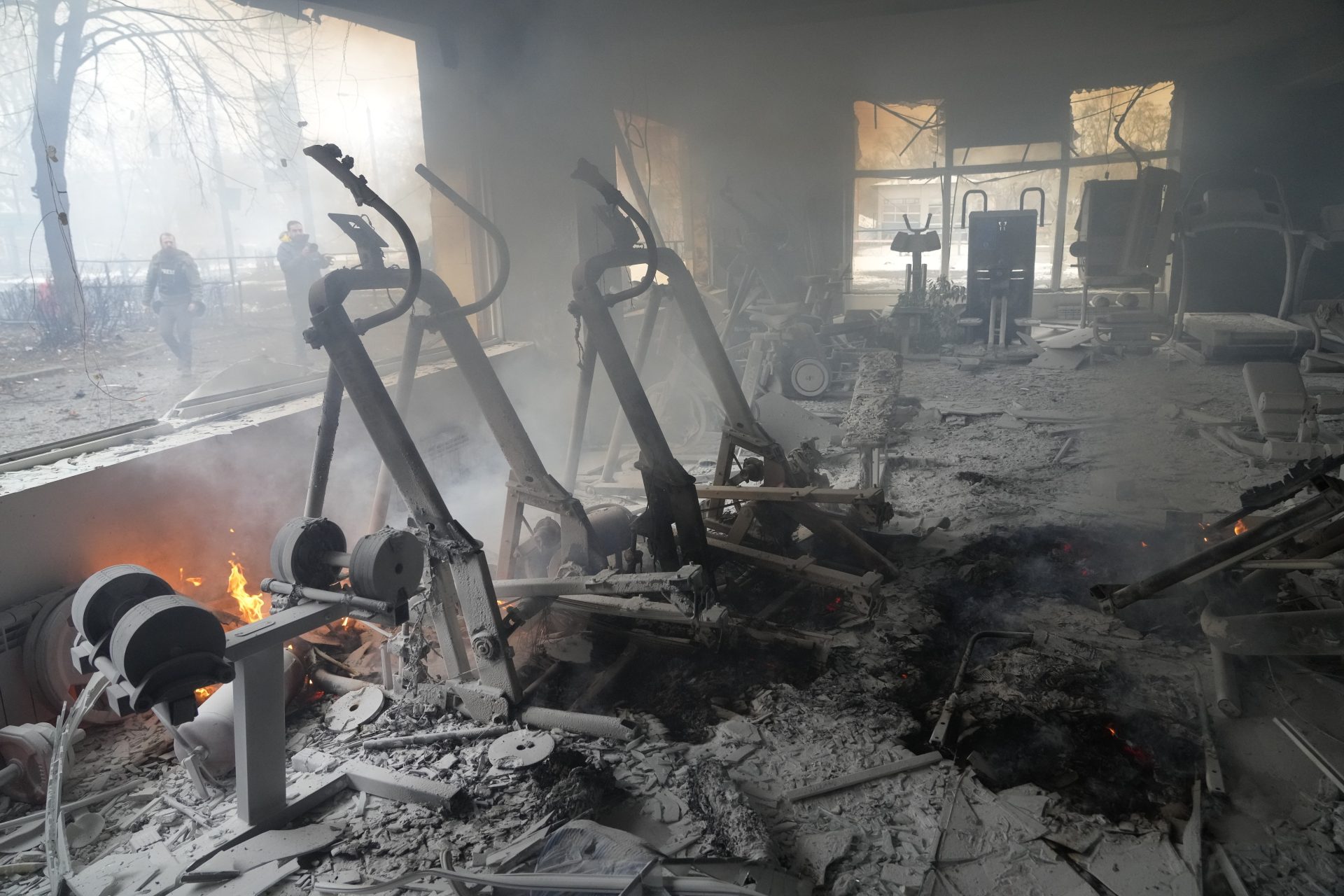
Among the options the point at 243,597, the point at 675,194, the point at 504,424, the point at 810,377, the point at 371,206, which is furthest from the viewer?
the point at 675,194

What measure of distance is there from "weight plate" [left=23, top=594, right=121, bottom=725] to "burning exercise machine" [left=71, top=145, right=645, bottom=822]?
1.17 meters

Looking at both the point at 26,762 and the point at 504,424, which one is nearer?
the point at 26,762

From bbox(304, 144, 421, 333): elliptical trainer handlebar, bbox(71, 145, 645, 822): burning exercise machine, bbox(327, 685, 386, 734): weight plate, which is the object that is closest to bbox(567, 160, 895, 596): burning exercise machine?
bbox(71, 145, 645, 822): burning exercise machine

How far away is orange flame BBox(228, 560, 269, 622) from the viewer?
5.04 meters

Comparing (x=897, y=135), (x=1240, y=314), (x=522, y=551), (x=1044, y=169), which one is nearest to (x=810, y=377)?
(x=522, y=551)

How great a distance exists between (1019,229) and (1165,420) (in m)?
6.30

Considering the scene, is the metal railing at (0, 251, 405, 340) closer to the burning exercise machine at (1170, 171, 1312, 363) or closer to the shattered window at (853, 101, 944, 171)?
the burning exercise machine at (1170, 171, 1312, 363)

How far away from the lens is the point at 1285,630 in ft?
12.2

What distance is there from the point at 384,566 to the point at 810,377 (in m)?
8.94

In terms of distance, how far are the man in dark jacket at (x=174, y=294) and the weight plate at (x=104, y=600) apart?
121 inches

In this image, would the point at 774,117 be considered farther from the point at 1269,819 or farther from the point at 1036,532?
the point at 1269,819

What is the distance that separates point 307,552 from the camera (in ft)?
10.4

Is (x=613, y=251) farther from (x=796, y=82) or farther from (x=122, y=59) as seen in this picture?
(x=796, y=82)

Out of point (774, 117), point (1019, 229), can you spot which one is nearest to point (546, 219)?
point (1019, 229)
